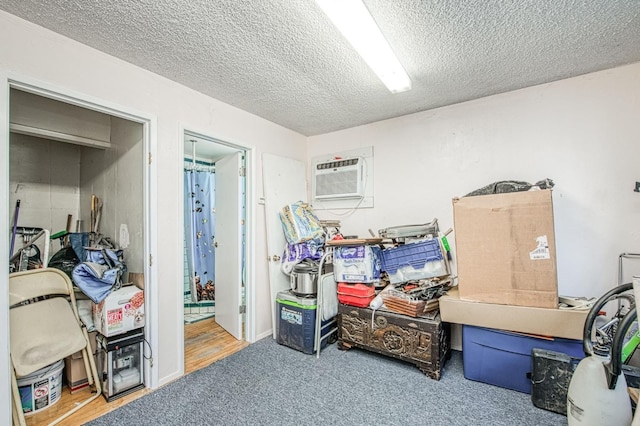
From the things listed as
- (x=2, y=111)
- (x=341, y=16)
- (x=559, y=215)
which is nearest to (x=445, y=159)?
(x=559, y=215)

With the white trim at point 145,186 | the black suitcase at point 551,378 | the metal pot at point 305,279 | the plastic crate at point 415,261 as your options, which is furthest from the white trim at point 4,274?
the black suitcase at point 551,378

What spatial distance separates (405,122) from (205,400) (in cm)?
312

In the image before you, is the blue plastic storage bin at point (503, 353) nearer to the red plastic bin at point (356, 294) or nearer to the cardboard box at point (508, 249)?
the cardboard box at point (508, 249)

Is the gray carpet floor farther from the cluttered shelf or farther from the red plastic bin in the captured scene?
the red plastic bin

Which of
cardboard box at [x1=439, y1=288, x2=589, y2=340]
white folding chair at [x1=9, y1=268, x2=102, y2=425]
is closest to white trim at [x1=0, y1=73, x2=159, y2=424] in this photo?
white folding chair at [x1=9, y1=268, x2=102, y2=425]

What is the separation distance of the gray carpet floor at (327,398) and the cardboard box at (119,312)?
0.53 meters

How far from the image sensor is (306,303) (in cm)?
268

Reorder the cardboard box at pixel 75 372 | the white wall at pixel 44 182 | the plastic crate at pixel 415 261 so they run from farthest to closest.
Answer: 1. the white wall at pixel 44 182
2. the plastic crate at pixel 415 261
3. the cardboard box at pixel 75 372

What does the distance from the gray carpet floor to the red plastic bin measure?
0.51 m

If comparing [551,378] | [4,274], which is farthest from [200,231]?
[551,378]

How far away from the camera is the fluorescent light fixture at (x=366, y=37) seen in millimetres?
1362

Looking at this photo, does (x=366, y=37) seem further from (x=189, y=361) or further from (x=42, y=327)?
(x=189, y=361)

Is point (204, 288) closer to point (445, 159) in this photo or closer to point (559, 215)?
point (445, 159)

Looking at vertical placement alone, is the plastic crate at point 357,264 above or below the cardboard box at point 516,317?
above
